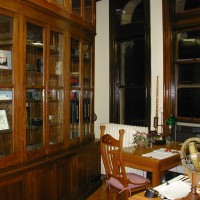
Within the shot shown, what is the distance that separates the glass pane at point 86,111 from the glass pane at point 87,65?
129mm

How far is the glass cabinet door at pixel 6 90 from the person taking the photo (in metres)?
2.47

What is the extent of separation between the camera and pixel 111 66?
4.46m

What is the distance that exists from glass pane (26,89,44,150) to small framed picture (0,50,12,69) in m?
0.33

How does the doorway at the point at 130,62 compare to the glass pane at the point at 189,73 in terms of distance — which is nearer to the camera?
the glass pane at the point at 189,73

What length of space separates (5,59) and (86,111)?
5.03 ft

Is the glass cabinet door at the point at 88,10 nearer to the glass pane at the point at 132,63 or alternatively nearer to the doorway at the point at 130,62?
the doorway at the point at 130,62

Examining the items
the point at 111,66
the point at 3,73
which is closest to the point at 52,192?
the point at 3,73

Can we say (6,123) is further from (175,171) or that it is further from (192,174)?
(175,171)

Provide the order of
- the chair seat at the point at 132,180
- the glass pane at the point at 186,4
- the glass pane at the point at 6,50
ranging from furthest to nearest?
the glass pane at the point at 186,4
the chair seat at the point at 132,180
the glass pane at the point at 6,50

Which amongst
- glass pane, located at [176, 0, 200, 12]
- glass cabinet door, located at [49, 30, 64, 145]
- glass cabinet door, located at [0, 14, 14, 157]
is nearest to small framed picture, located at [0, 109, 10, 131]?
glass cabinet door, located at [0, 14, 14, 157]

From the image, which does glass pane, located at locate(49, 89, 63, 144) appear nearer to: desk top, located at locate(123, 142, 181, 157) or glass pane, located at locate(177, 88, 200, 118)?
desk top, located at locate(123, 142, 181, 157)

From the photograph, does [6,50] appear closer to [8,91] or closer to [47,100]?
[8,91]

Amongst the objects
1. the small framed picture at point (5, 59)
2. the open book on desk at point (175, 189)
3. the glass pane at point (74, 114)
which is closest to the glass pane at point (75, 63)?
the glass pane at point (74, 114)

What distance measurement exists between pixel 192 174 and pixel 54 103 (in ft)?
6.41
